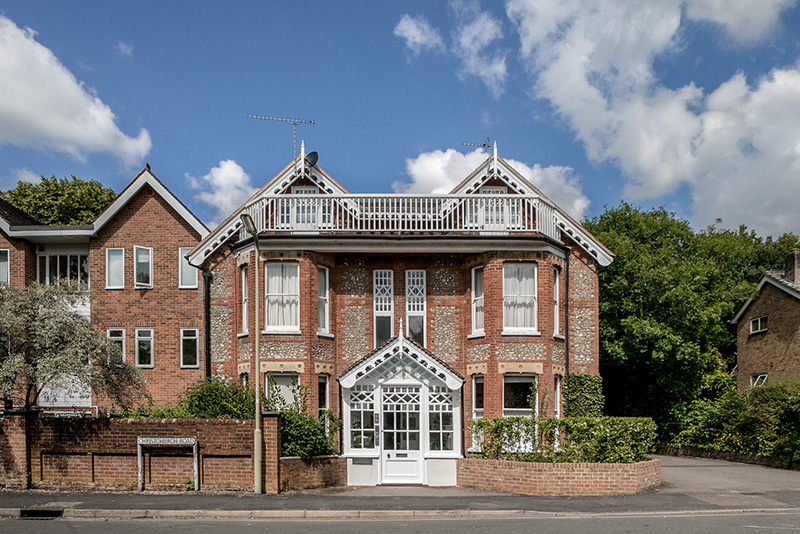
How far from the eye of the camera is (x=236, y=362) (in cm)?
2611

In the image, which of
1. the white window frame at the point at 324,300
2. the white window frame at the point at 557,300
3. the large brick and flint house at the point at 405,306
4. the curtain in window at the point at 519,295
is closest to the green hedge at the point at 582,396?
Answer: the large brick and flint house at the point at 405,306

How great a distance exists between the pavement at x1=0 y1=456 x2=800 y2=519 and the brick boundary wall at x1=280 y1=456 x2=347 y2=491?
459mm

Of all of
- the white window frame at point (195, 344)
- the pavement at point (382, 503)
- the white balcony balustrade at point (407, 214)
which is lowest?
the pavement at point (382, 503)

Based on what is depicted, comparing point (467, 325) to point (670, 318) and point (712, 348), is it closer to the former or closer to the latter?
point (670, 318)

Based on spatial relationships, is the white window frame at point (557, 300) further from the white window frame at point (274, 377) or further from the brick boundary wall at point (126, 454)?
the brick boundary wall at point (126, 454)

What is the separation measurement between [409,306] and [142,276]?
10383 mm

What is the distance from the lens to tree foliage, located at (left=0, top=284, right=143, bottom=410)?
20.5 m

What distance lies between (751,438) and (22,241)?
90.6 ft

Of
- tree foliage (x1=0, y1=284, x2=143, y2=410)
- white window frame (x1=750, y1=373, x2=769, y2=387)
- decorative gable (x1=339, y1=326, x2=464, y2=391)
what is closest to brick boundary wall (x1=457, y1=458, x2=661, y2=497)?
decorative gable (x1=339, y1=326, x2=464, y2=391)

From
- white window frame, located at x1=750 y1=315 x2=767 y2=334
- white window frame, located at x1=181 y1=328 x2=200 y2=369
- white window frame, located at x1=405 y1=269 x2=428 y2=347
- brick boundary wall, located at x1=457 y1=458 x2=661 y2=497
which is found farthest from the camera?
white window frame, located at x1=750 y1=315 x2=767 y2=334

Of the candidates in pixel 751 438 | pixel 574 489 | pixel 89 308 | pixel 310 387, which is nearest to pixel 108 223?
pixel 89 308

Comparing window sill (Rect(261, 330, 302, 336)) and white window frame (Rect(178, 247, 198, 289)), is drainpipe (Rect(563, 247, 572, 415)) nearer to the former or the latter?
window sill (Rect(261, 330, 302, 336))

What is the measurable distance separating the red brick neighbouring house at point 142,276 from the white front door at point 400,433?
812 centimetres

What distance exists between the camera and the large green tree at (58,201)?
41812 millimetres
